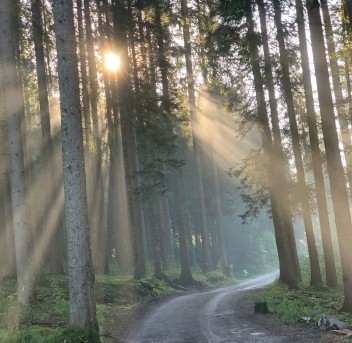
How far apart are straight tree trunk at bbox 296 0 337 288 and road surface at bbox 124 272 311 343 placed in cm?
368

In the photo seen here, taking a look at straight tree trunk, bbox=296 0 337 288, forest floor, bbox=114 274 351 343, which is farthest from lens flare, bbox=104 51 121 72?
forest floor, bbox=114 274 351 343

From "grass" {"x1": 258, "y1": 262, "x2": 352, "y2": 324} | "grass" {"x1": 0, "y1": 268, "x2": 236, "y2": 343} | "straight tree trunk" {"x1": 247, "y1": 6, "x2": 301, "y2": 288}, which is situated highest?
"straight tree trunk" {"x1": 247, "y1": 6, "x2": 301, "y2": 288}

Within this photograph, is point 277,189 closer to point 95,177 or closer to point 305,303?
point 305,303

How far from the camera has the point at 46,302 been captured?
12.7 meters

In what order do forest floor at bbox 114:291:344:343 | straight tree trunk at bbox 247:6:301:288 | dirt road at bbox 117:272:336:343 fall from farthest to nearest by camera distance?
straight tree trunk at bbox 247:6:301:288 → dirt road at bbox 117:272:336:343 → forest floor at bbox 114:291:344:343

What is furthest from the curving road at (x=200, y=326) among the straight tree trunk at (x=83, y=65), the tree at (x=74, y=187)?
the straight tree trunk at (x=83, y=65)

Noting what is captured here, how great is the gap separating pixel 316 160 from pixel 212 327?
26.5 feet

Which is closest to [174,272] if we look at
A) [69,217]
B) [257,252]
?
[69,217]

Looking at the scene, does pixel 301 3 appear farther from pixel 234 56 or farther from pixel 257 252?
pixel 257 252

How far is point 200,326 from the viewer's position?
12.0 metres

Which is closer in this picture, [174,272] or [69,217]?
[69,217]

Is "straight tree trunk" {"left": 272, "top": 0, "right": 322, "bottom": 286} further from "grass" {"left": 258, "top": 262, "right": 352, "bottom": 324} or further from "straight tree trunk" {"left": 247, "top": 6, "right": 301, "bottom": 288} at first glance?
"grass" {"left": 258, "top": 262, "right": 352, "bottom": 324}

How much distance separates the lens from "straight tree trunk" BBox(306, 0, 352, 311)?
36.9ft

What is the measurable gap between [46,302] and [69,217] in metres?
5.03
